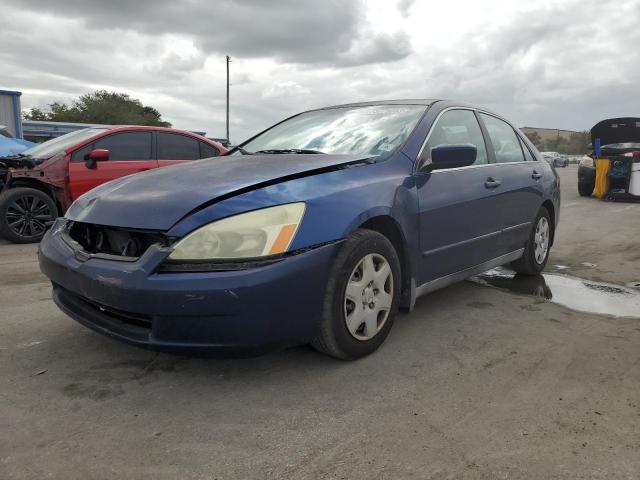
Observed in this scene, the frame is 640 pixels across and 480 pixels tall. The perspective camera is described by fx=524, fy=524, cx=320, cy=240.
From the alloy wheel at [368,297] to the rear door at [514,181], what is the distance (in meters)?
1.52

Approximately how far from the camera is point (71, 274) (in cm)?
251

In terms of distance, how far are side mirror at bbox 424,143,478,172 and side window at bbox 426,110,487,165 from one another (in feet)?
0.38

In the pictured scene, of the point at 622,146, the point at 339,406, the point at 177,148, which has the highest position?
the point at 622,146

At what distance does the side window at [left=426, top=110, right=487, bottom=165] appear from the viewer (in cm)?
340

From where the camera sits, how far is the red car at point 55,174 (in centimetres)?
624

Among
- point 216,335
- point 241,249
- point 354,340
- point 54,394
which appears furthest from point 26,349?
point 354,340

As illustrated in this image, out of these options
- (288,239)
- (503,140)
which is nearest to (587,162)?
(503,140)

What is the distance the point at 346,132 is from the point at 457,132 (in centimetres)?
85

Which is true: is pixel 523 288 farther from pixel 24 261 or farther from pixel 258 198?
pixel 24 261

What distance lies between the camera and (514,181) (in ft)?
13.4

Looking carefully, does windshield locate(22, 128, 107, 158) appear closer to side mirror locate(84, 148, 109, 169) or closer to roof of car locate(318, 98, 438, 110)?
side mirror locate(84, 148, 109, 169)

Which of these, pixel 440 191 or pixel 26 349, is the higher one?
pixel 440 191

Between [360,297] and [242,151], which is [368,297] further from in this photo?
[242,151]

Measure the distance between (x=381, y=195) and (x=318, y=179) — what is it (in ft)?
1.24
